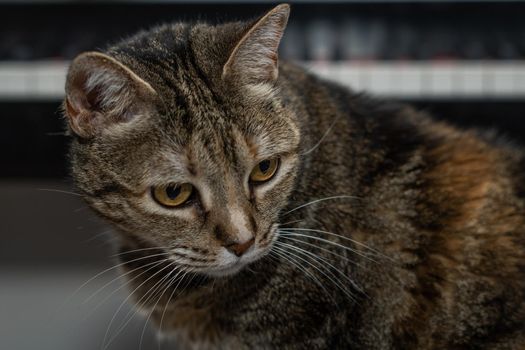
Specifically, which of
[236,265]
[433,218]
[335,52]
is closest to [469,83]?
[335,52]

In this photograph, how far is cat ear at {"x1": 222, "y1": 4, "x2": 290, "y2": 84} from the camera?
1016 millimetres

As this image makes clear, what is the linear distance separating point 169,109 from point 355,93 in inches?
16.6

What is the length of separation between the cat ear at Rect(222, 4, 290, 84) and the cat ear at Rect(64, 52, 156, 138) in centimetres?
14

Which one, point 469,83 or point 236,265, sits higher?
point 469,83

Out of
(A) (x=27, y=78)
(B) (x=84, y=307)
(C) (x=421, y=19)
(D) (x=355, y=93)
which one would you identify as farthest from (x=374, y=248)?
(B) (x=84, y=307)

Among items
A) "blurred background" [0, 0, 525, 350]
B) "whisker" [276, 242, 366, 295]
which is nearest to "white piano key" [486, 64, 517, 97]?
"blurred background" [0, 0, 525, 350]

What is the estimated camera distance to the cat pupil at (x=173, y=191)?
1011 mm

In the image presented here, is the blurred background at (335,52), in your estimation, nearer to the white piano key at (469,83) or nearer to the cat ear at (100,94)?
the white piano key at (469,83)

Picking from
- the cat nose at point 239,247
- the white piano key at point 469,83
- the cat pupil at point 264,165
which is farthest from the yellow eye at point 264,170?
the white piano key at point 469,83

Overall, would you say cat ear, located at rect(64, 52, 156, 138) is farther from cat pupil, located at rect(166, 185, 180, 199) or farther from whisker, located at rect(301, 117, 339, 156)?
whisker, located at rect(301, 117, 339, 156)

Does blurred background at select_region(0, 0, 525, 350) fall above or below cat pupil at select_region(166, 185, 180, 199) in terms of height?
above

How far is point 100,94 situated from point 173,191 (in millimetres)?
173

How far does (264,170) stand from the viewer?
107cm

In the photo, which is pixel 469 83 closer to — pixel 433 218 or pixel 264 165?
pixel 433 218
